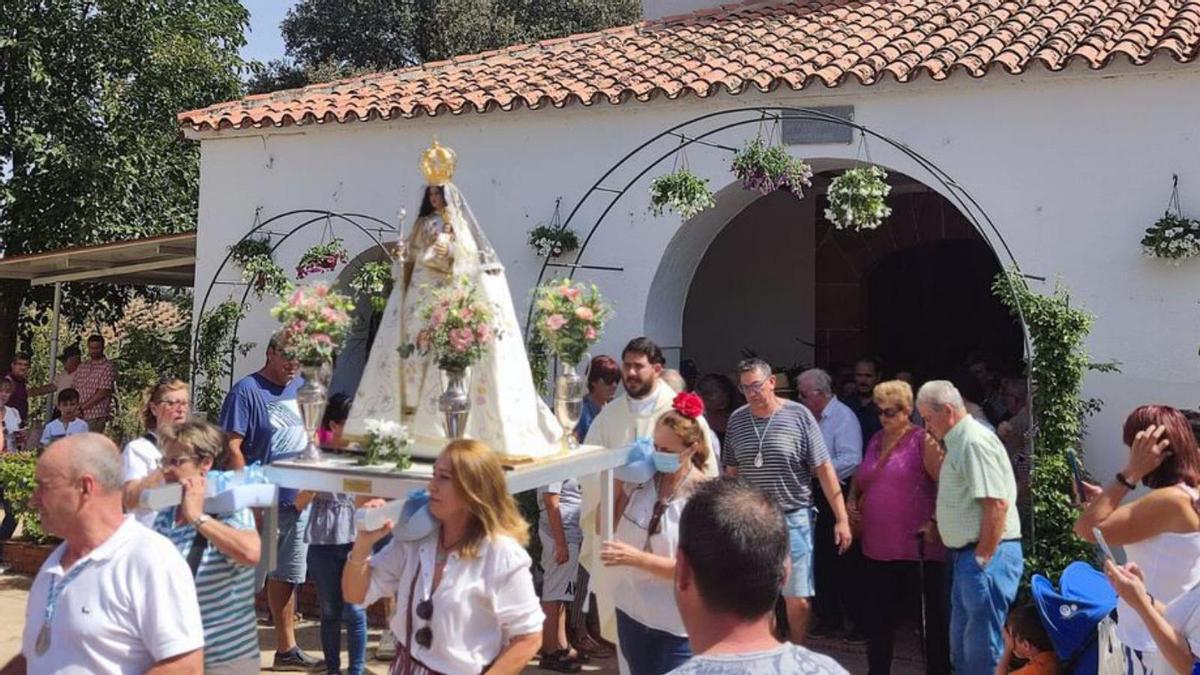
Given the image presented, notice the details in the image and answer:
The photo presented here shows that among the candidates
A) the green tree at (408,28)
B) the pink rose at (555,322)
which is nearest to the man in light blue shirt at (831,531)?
the pink rose at (555,322)

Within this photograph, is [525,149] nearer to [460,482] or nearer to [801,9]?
[801,9]

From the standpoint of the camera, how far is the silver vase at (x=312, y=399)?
460cm

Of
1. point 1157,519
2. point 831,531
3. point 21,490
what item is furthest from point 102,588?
point 21,490

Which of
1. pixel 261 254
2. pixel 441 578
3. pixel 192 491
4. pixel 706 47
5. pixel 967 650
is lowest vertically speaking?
pixel 967 650

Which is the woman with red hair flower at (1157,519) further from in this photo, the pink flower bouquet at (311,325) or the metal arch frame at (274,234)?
the metal arch frame at (274,234)

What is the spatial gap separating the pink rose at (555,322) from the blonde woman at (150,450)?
1427 millimetres

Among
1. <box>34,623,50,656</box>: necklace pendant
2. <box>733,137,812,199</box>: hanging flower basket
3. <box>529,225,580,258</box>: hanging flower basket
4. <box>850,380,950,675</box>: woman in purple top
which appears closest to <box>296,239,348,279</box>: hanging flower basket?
<box>529,225,580,258</box>: hanging flower basket

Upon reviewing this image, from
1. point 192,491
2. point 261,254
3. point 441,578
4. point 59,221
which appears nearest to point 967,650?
point 441,578

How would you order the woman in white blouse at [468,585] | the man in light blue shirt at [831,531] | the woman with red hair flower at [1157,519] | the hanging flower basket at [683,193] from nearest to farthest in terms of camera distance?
the woman in white blouse at [468,585], the woman with red hair flower at [1157,519], the man in light blue shirt at [831,531], the hanging flower basket at [683,193]

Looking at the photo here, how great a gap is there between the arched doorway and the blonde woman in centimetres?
726

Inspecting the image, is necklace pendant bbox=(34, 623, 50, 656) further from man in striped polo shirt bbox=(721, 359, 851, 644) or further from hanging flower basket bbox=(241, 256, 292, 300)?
hanging flower basket bbox=(241, 256, 292, 300)

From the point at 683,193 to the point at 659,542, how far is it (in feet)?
13.2

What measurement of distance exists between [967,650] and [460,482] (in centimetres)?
329

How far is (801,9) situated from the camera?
463 inches
